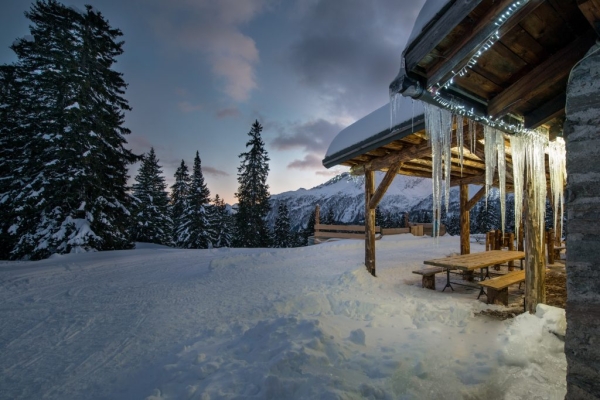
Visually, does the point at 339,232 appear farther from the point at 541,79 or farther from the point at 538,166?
the point at 541,79

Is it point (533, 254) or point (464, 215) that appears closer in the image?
point (533, 254)

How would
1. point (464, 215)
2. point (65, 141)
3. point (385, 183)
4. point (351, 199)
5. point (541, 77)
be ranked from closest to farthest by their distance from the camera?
point (541, 77) < point (385, 183) < point (464, 215) < point (65, 141) < point (351, 199)

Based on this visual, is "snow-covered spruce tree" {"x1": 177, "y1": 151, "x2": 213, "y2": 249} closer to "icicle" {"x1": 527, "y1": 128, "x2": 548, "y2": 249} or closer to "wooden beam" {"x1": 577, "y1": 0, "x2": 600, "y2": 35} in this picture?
"icicle" {"x1": 527, "y1": 128, "x2": 548, "y2": 249}

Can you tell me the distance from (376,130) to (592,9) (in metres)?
3.33

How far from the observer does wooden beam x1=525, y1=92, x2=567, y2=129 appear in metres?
2.77

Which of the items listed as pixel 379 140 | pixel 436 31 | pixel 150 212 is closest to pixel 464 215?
pixel 379 140

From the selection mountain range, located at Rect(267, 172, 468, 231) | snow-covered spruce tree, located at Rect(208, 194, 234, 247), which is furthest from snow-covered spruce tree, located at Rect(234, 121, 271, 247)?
mountain range, located at Rect(267, 172, 468, 231)

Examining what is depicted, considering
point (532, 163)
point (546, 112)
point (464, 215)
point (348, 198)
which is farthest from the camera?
point (348, 198)

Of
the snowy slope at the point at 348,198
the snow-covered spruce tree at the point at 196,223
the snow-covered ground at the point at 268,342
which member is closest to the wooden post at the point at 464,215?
the snow-covered ground at the point at 268,342

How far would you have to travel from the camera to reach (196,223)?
21438mm

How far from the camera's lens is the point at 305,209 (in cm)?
13700

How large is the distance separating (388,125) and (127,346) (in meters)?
5.13

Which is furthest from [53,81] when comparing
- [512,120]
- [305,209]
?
[305,209]

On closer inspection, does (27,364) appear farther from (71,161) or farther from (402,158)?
(71,161)
